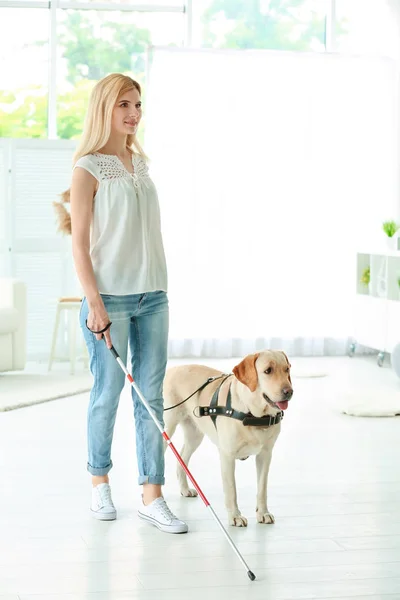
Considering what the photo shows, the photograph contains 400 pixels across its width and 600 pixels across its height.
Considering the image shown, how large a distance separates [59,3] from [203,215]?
1942 mm

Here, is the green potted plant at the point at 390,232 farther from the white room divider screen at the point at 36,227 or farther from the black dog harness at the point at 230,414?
the black dog harness at the point at 230,414

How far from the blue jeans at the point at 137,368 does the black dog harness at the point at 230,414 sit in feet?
0.49

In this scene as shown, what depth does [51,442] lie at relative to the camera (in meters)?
4.25

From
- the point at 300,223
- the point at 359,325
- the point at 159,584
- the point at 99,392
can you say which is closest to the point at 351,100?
the point at 300,223

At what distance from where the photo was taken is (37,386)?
5.82 meters

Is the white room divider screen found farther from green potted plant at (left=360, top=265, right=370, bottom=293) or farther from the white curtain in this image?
green potted plant at (left=360, top=265, right=370, bottom=293)

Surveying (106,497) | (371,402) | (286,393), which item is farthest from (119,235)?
(371,402)

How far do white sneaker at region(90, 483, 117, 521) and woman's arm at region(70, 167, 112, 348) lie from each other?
1.72 feet

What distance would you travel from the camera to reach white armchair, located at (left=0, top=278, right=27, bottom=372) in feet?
20.0

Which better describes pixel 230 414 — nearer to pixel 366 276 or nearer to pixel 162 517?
pixel 162 517

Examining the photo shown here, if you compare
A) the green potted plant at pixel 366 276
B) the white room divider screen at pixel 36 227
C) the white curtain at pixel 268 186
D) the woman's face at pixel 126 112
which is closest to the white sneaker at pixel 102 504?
the woman's face at pixel 126 112

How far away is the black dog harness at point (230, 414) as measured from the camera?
2881mm

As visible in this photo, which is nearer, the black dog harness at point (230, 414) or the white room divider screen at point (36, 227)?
the black dog harness at point (230, 414)

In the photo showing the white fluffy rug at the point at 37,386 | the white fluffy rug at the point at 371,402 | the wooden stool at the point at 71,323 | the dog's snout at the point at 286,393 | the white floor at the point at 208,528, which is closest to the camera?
the white floor at the point at 208,528
